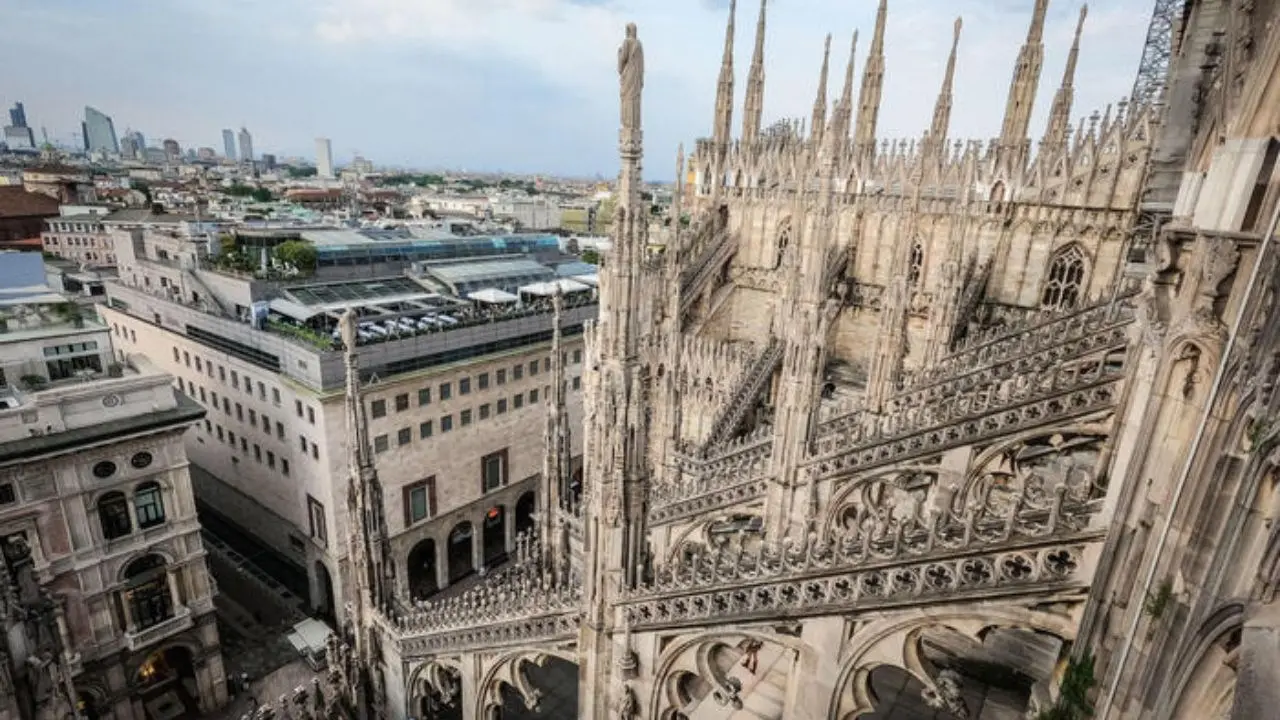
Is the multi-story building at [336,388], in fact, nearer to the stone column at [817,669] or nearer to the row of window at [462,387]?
the row of window at [462,387]

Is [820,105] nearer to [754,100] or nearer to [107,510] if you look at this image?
[754,100]

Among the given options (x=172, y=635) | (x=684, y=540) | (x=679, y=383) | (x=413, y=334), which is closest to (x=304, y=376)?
(x=413, y=334)

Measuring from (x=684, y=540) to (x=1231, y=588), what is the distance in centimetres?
1710

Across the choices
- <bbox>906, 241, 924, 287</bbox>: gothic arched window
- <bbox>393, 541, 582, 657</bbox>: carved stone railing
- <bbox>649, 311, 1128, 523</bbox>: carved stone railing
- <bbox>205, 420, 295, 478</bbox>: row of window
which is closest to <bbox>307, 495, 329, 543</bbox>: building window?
<bbox>205, 420, 295, 478</bbox>: row of window

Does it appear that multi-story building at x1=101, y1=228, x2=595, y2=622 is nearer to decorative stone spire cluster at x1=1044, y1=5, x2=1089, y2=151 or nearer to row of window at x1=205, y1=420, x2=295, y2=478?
row of window at x1=205, y1=420, x2=295, y2=478

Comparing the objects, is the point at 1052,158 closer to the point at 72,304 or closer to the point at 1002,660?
the point at 1002,660

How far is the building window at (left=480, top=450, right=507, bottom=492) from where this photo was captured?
36438mm

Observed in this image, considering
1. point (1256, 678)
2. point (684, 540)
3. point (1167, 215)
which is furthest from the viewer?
point (684, 540)

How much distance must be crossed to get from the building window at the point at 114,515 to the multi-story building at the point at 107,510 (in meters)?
0.04

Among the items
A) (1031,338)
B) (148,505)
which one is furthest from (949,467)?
(148,505)

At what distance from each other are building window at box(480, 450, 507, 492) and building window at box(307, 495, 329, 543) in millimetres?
8708

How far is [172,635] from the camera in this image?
24969 millimetres

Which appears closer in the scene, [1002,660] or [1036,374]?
[1002,660]

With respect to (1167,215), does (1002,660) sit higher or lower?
lower
